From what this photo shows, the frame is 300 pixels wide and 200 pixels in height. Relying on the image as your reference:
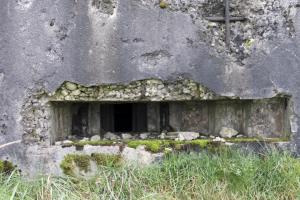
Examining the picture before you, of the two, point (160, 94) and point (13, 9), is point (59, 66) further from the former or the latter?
point (160, 94)

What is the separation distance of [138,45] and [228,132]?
3.66ft

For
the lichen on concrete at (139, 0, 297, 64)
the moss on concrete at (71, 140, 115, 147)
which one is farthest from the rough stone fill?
the moss on concrete at (71, 140, 115, 147)

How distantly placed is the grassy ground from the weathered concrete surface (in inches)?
23.8

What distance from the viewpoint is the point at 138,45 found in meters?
4.07

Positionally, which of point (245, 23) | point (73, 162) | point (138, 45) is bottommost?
point (73, 162)

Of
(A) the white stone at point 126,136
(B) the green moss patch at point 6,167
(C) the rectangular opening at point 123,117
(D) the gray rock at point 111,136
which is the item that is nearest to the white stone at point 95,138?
(D) the gray rock at point 111,136

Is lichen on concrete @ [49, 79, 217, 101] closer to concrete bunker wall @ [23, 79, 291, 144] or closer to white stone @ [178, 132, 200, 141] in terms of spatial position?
concrete bunker wall @ [23, 79, 291, 144]

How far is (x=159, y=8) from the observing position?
4.06 meters

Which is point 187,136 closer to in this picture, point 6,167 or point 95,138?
point 95,138

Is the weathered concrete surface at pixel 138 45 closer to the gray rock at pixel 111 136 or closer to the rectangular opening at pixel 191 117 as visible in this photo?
the rectangular opening at pixel 191 117

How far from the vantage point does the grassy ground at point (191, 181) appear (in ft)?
12.0

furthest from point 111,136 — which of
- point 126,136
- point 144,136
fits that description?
point 144,136

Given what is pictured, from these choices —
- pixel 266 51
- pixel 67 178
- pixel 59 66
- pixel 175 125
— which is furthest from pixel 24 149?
pixel 266 51

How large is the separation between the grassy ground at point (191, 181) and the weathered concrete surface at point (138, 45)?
0.60 metres
